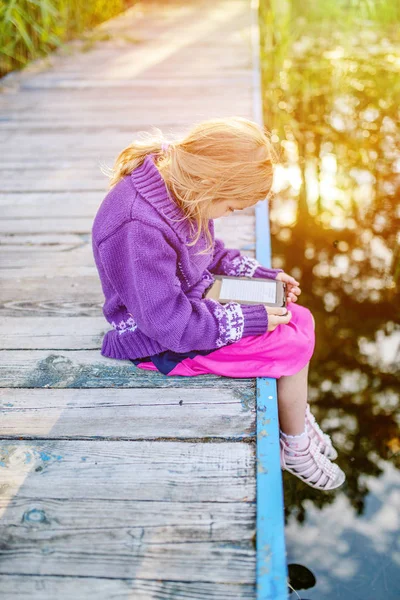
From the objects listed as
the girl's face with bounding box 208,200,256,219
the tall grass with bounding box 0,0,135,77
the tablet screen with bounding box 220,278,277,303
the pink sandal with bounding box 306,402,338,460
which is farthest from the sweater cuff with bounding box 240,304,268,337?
the tall grass with bounding box 0,0,135,77

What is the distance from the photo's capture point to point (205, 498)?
1323 millimetres

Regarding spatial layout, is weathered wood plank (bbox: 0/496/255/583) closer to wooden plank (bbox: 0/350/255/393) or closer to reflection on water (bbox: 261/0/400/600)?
wooden plank (bbox: 0/350/255/393)

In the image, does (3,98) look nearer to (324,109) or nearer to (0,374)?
(324,109)

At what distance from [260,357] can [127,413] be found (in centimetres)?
39

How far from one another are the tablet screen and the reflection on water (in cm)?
69

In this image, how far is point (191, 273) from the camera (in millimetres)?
1627

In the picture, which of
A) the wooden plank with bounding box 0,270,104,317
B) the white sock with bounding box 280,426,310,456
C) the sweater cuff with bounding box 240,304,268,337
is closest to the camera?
the sweater cuff with bounding box 240,304,268,337

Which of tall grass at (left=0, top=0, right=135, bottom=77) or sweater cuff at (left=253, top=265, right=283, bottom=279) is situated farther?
tall grass at (left=0, top=0, right=135, bottom=77)

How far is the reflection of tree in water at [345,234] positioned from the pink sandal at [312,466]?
11 centimetres

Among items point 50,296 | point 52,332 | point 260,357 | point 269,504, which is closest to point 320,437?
point 260,357

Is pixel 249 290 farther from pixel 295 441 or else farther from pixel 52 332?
pixel 52 332

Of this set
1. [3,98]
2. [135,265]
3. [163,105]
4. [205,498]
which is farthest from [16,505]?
[3,98]

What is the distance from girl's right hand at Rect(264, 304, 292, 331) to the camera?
1.60m

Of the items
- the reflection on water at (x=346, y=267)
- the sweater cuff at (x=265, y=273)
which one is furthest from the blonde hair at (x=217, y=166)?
the reflection on water at (x=346, y=267)
